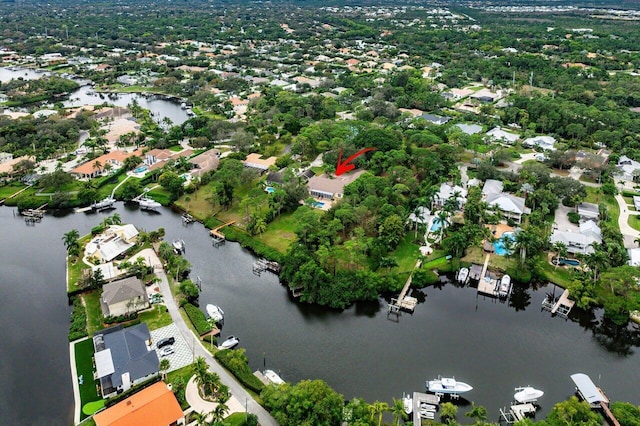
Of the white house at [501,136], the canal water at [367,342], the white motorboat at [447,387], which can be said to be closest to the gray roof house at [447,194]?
the canal water at [367,342]

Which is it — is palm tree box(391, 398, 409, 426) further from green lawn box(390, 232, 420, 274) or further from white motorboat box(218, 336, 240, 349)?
green lawn box(390, 232, 420, 274)

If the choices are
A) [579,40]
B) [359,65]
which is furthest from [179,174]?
[579,40]

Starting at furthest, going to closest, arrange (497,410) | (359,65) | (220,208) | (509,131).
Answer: (359,65) < (509,131) < (220,208) < (497,410)

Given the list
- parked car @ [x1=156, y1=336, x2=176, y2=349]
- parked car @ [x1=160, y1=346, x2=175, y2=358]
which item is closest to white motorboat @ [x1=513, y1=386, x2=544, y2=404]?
A: parked car @ [x1=160, y1=346, x2=175, y2=358]

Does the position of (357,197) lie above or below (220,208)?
above

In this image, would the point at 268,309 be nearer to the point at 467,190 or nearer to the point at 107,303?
the point at 107,303

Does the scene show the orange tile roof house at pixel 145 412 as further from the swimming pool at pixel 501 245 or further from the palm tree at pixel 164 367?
the swimming pool at pixel 501 245
